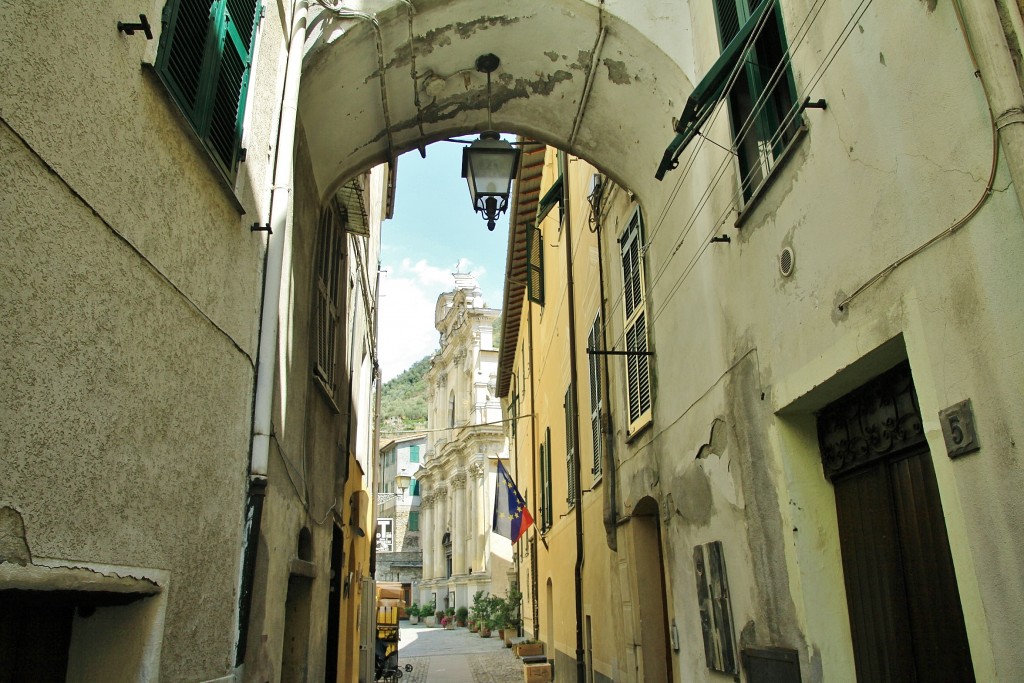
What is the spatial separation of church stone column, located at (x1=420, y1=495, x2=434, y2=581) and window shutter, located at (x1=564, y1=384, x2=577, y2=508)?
3729 centimetres

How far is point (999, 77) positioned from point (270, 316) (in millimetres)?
3710

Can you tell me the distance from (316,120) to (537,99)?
2.06 m

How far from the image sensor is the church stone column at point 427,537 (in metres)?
48.8

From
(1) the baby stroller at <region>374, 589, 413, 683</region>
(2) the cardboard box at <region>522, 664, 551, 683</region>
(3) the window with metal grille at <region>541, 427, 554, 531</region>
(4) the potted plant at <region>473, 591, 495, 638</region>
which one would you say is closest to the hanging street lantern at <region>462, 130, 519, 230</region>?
(3) the window with metal grille at <region>541, 427, 554, 531</region>

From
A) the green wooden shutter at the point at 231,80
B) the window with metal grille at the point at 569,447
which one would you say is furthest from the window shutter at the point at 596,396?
the green wooden shutter at the point at 231,80

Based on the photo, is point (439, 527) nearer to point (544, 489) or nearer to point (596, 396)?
point (544, 489)

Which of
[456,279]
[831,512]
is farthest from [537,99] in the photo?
[456,279]

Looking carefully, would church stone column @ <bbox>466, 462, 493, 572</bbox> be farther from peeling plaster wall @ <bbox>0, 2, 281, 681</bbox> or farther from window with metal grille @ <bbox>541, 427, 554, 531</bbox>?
peeling plaster wall @ <bbox>0, 2, 281, 681</bbox>

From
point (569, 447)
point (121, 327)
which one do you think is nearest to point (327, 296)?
point (121, 327)

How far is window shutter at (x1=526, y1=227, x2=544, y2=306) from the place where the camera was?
17250 mm

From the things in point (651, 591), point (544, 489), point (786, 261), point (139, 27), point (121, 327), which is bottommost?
point (651, 591)

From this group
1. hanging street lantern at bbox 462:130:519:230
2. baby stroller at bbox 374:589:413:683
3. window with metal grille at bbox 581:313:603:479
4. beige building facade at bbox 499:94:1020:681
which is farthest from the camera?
baby stroller at bbox 374:589:413:683

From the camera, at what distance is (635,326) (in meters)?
8.21

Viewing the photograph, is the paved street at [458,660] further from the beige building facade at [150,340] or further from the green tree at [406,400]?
the green tree at [406,400]
